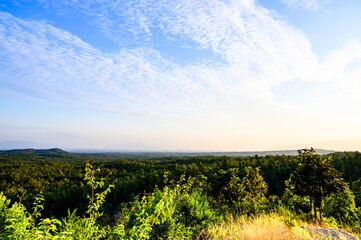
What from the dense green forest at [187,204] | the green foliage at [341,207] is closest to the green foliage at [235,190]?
the dense green forest at [187,204]

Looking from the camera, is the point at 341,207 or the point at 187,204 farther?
the point at 341,207

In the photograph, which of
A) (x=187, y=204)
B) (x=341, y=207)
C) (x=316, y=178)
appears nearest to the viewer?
(x=187, y=204)

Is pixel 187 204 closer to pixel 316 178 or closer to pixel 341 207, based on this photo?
pixel 316 178

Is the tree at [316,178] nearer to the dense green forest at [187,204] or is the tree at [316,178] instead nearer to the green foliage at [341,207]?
the dense green forest at [187,204]

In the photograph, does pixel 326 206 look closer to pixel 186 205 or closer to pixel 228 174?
pixel 228 174

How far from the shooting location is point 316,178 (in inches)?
384

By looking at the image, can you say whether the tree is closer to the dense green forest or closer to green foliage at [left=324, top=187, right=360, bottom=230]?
the dense green forest

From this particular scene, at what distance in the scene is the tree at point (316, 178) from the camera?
373 inches

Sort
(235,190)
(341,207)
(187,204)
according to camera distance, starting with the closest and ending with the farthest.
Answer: (187,204) → (235,190) → (341,207)

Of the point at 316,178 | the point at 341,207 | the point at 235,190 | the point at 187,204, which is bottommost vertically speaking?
the point at 341,207

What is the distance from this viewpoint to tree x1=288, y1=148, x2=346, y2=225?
9.47 metres

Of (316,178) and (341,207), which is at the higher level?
(316,178)

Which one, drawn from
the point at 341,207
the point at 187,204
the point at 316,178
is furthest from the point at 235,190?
the point at 341,207

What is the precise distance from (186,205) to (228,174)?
879 cm
